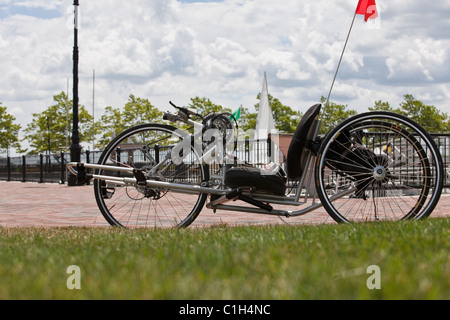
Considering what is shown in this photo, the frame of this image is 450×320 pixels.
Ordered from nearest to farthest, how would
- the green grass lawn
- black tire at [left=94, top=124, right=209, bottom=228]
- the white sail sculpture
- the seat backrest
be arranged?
the green grass lawn → the seat backrest → black tire at [left=94, top=124, right=209, bottom=228] → the white sail sculpture

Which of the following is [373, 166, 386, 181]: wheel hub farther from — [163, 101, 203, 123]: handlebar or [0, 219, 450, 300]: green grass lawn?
[163, 101, 203, 123]: handlebar

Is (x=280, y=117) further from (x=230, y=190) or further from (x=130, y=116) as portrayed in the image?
(x=230, y=190)

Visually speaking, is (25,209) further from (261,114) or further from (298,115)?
(298,115)

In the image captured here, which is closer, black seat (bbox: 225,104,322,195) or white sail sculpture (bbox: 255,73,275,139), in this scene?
black seat (bbox: 225,104,322,195)

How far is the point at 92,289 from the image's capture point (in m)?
2.25

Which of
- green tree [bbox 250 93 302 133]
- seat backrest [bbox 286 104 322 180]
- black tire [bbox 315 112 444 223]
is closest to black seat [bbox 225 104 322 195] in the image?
seat backrest [bbox 286 104 322 180]

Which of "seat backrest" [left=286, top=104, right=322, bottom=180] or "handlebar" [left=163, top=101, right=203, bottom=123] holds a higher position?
"handlebar" [left=163, top=101, right=203, bottom=123]

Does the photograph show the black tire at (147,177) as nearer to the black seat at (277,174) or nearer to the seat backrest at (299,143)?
the black seat at (277,174)

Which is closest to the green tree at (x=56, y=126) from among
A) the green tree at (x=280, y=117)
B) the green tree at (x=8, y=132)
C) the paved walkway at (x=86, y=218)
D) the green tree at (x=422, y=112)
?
the green tree at (x=8, y=132)

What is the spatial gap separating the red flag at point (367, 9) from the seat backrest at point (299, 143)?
1.36 m

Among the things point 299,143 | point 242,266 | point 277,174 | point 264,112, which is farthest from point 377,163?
point 264,112

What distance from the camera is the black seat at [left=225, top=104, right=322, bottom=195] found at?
197 inches

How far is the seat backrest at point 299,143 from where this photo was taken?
196 inches

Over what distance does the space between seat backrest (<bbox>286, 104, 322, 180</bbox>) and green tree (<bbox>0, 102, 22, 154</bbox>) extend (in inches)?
2067
